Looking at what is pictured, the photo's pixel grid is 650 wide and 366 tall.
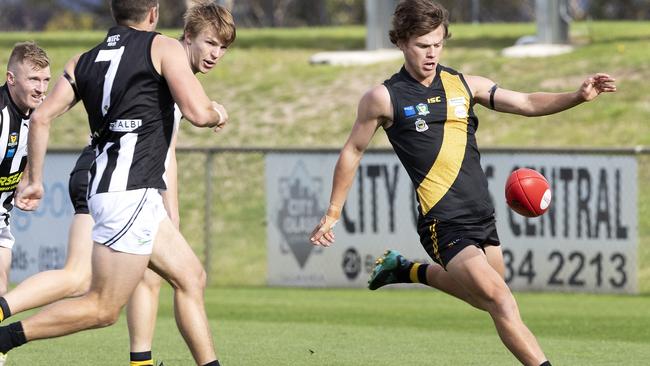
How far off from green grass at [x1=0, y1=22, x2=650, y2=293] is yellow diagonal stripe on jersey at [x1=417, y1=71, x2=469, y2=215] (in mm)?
9029

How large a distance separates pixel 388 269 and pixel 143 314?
6.15ft

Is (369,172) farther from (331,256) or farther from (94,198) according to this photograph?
(94,198)

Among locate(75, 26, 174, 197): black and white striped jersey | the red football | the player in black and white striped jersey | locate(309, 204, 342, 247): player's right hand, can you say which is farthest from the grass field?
locate(75, 26, 174, 197): black and white striped jersey

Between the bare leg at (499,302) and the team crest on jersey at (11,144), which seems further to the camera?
the team crest on jersey at (11,144)

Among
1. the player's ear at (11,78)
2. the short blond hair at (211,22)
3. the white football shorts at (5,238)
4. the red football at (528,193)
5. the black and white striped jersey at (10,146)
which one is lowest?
the white football shorts at (5,238)

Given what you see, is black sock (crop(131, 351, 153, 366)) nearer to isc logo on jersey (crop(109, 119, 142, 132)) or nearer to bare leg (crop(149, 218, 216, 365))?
bare leg (crop(149, 218, 216, 365))

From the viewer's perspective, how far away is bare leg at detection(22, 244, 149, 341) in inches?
280

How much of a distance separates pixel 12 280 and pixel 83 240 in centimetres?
886

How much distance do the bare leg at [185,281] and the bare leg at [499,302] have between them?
1468mm

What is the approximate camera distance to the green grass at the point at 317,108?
66.8 ft

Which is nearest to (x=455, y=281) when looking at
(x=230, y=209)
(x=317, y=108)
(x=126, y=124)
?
(x=126, y=124)

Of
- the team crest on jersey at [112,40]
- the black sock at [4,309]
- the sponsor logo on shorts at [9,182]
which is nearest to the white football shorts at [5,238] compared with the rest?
the sponsor logo on shorts at [9,182]

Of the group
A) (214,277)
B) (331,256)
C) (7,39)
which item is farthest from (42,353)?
(7,39)

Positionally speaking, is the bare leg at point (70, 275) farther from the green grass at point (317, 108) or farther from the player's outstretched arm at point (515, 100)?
the green grass at point (317, 108)
